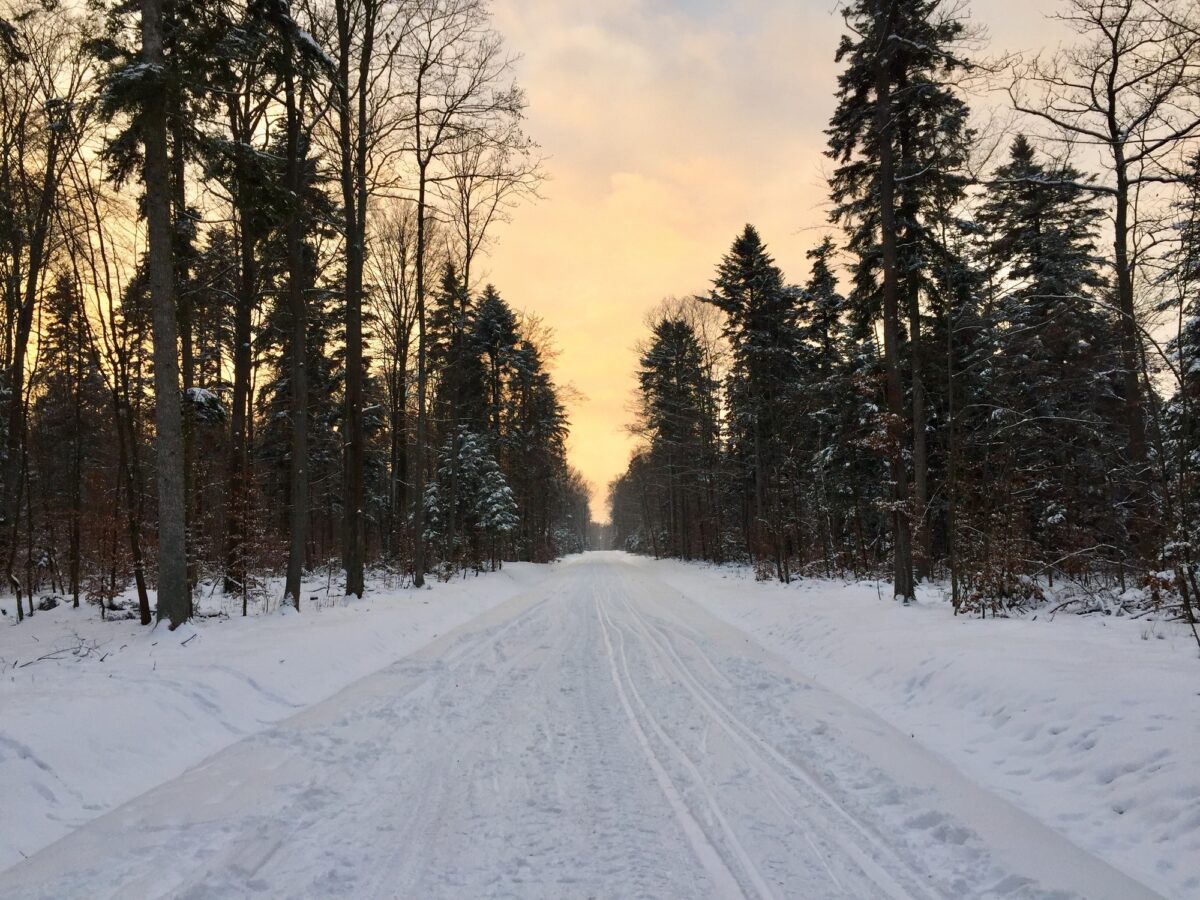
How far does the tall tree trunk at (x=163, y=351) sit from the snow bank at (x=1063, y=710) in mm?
9194

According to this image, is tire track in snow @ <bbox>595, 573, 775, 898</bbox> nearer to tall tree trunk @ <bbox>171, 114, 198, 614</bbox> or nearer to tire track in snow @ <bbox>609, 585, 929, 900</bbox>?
tire track in snow @ <bbox>609, 585, 929, 900</bbox>

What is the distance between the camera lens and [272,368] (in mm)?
23406

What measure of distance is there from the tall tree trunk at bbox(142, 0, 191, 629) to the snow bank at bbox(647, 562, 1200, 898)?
30.2 ft

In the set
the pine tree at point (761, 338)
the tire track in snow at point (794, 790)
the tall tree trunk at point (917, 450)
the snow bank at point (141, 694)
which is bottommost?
the tire track in snow at point (794, 790)

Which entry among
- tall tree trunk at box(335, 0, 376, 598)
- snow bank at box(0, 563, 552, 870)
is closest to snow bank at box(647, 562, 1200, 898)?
snow bank at box(0, 563, 552, 870)

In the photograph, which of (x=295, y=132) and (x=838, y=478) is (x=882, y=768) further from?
(x=838, y=478)

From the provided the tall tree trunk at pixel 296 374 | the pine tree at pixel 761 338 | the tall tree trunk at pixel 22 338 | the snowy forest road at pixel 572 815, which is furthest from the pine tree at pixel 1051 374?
the tall tree trunk at pixel 22 338

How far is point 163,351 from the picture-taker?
8.22 metres

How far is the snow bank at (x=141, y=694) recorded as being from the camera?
4.16m

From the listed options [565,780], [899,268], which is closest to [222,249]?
[565,780]

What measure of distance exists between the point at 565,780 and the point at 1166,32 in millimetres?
12874

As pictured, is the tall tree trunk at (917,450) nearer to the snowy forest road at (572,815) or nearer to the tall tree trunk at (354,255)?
the snowy forest road at (572,815)

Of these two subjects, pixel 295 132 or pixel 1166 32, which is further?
pixel 295 132

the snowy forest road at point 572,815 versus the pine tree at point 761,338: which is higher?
the pine tree at point 761,338
